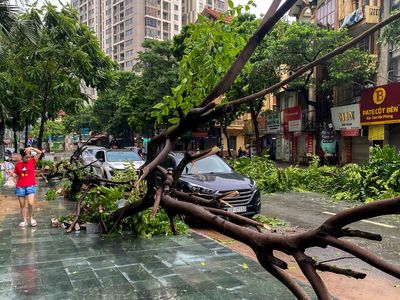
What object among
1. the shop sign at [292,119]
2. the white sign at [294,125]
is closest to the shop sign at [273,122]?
the shop sign at [292,119]

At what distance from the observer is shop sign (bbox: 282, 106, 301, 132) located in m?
31.6

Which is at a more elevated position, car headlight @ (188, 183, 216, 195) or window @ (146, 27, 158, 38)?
window @ (146, 27, 158, 38)

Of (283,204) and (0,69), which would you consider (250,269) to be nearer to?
(283,204)

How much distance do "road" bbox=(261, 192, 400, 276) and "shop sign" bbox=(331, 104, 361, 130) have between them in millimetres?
11625

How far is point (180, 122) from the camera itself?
305 centimetres

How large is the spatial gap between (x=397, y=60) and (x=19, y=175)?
20.7 meters

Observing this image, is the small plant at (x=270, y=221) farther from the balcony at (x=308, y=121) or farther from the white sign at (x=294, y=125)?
the white sign at (x=294, y=125)

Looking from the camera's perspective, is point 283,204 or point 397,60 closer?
point 283,204

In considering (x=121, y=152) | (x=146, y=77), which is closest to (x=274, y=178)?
(x=121, y=152)

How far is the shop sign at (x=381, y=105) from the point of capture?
20.7 metres

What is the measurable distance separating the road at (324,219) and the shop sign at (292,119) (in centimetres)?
1773

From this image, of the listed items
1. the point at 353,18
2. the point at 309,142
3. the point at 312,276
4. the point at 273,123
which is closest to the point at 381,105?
the point at 353,18

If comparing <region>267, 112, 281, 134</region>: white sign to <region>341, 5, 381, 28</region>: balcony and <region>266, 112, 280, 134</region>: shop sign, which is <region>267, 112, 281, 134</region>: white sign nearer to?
<region>266, 112, 280, 134</region>: shop sign

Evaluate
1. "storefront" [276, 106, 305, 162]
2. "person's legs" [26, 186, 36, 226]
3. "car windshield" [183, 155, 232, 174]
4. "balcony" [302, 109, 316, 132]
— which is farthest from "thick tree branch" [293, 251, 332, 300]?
"storefront" [276, 106, 305, 162]
